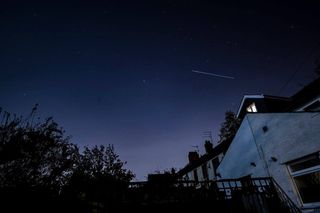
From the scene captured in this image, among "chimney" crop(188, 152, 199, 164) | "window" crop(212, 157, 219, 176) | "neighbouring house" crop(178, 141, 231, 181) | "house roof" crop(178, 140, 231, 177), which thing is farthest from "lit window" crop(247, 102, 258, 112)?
"chimney" crop(188, 152, 199, 164)

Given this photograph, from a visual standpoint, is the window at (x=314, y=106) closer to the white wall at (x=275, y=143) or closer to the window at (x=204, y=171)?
the white wall at (x=275, y=143)

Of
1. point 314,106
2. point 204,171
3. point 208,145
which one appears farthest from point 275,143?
point 208,145

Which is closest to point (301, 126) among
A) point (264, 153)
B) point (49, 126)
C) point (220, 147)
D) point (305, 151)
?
point (305, 151)

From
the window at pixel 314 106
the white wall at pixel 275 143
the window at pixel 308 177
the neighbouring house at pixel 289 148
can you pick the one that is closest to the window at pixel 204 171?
the white wall at pixel 275 143

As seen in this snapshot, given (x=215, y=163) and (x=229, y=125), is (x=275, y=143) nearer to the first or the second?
(x=215, y=163)

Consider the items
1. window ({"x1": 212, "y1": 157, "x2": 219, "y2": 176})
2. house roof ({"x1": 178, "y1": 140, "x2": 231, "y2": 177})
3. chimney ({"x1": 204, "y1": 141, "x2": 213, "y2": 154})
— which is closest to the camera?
house roof ({"x1": 178, "y1": 140, "x2": 231, "y2": 177})

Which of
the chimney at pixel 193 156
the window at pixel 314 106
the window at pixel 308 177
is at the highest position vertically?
the chimney at pixel 193 156

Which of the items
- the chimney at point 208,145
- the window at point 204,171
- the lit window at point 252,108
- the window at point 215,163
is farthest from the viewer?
the chimney at point 208,145

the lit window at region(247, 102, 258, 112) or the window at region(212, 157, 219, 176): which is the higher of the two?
the lit window at region(247, 102, 258, 112)

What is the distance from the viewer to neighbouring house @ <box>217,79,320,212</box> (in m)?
9.14

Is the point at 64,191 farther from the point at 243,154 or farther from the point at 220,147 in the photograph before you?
the point at 220,147

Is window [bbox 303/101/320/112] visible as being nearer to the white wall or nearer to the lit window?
the white wall

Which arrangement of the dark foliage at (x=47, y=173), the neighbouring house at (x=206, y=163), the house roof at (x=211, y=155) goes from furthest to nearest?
the neighbouring house at (x=206, y=163), the house roof at (x=211, y=155), the dark foliage at (x=47, y=173)

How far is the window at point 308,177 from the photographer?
9.07m
